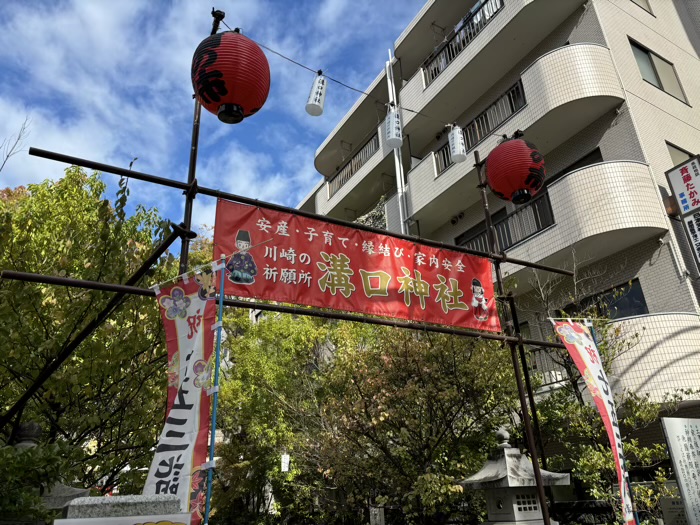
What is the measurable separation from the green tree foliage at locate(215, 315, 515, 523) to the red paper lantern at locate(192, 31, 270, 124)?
801 cm

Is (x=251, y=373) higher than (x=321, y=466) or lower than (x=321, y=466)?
higher

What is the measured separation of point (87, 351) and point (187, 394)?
526 centimetres

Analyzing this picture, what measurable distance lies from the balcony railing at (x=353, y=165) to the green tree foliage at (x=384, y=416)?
9317mm

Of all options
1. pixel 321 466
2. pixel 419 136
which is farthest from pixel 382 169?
pixel 321 466

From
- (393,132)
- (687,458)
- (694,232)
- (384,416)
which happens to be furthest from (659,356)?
(393,132)

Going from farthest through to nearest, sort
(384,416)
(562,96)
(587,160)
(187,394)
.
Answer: (587,160) < (562,96) < (384,416) < (187,394)

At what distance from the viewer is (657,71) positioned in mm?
16062

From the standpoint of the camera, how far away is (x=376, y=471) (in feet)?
41.6

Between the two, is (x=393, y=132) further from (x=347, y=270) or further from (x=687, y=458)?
(x=687, y=458)

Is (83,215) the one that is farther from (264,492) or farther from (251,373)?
(264,492)

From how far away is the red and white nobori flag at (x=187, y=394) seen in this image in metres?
4.12

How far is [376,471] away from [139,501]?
995 centimetres

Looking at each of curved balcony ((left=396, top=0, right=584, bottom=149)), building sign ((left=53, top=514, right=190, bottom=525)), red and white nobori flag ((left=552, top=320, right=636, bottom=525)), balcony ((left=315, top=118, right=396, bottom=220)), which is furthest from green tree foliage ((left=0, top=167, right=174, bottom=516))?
balcony ((left=315, top=118, right=396, bottom=220))

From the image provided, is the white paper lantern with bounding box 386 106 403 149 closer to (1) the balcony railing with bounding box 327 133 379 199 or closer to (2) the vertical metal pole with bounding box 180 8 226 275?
(2) the vertical metal pole with bounding box 180 8 226 275
